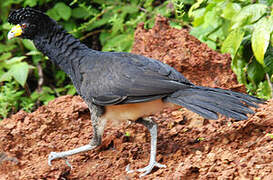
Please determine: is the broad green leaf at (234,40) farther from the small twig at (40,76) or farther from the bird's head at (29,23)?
the small twig at (40,76)

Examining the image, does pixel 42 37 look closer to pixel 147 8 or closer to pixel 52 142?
pixel 52 142

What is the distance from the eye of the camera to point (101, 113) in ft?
12.4

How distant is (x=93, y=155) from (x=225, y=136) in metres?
1.28

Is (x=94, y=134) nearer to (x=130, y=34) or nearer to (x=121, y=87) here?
(x=121, y=87)

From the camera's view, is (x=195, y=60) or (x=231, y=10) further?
(x=195, y=60)

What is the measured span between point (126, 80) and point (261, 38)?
1.43 meters

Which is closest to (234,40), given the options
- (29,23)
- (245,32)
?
(245,32)

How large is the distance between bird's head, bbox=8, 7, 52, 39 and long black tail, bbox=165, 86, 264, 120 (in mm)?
1448

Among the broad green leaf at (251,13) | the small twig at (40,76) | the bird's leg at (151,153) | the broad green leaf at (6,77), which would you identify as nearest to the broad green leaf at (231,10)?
the broad green leaf at (251,13)

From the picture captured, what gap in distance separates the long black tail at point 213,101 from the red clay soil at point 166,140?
283 mm

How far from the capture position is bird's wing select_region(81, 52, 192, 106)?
3508mm

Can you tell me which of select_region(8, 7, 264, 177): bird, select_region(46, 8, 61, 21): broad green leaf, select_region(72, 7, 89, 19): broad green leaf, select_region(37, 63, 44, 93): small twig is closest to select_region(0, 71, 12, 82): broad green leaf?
select_region(37, 63, 44, 93): small twig

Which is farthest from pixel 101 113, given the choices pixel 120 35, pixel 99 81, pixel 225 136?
Result: pixel 120 35

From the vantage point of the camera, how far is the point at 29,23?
154 inches
